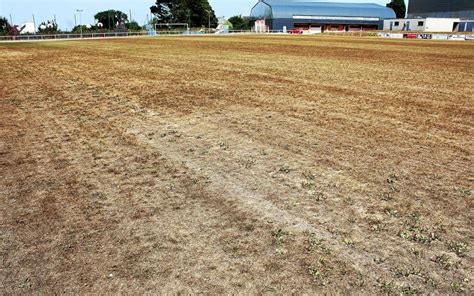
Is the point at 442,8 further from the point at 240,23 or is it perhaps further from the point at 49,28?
the point at 49,28

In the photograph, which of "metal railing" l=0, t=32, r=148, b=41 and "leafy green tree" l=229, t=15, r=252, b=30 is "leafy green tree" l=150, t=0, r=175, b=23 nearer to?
"leafy green tree" l=229, t=15, r=252, b=30

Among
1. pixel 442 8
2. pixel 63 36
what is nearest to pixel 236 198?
pixel 63 36

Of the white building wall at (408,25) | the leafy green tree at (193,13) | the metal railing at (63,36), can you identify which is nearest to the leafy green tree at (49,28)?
the metal railing at (63,36)

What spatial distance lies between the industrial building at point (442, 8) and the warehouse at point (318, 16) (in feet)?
35.8

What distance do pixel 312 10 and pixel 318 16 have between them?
3358 millimetres

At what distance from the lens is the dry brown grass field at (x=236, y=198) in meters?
3.59

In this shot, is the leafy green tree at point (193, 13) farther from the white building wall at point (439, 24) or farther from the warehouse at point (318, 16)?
the white building wall at point (439, 24)

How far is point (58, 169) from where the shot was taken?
239 inches

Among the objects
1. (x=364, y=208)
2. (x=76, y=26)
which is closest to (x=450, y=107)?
(x=364, y=208)

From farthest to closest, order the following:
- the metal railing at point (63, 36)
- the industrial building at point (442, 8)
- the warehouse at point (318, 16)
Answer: the warehouse at point (318, 16)
the industrial building at point (442, 8)
the metal railing at point (63, 36)

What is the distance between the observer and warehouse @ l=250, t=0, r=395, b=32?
139 m

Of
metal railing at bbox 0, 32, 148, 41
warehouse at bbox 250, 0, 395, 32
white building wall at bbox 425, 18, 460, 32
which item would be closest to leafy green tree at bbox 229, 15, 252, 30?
warehouse at bbox 250, 0, 395, 32

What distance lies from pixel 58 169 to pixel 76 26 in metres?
121

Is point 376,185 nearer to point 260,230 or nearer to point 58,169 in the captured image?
point 260,230
